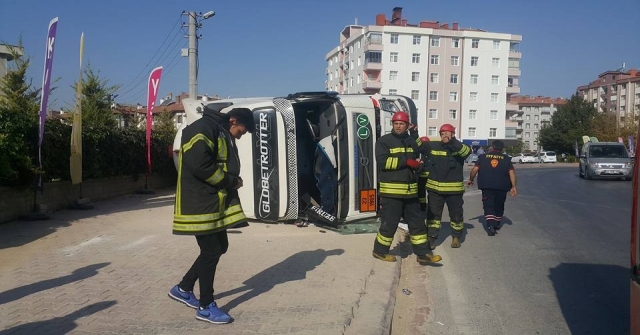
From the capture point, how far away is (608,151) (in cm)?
2447

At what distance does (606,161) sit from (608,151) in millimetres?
1258

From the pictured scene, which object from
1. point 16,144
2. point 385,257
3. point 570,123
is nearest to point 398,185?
point 385,257

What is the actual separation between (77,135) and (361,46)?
6237 centimetres

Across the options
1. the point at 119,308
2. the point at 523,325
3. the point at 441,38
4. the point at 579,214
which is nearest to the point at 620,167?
the point at 579,214

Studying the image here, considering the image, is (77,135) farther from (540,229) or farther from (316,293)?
(540,229)

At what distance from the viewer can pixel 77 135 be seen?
970 cm

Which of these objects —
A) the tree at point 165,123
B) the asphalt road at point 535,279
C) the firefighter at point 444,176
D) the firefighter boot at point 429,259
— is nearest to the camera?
the asphalt road at point 535,279

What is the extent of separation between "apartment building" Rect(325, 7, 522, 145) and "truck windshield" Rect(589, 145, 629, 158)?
43.4m

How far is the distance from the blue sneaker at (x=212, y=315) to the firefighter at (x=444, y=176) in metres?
4.14

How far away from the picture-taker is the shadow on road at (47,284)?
4871mm

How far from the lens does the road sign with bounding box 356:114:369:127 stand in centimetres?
846

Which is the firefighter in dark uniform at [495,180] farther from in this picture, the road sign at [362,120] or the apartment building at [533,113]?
the apartment building at [533,113]

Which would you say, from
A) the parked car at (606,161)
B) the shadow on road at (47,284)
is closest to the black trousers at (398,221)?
the shadow on road at (47,284)

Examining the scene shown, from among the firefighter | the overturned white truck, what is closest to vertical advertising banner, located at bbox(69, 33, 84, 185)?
the overturned white truck
